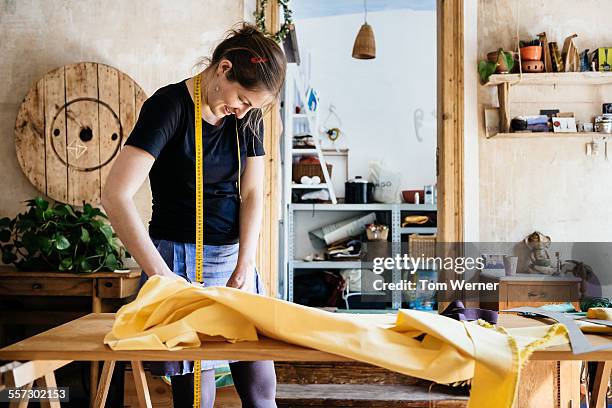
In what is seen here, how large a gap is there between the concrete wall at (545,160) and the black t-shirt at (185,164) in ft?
8.92

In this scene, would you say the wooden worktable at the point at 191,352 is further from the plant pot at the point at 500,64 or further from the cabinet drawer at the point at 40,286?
the plant pot at the point at 500,64

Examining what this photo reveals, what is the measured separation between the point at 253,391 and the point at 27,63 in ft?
9.55

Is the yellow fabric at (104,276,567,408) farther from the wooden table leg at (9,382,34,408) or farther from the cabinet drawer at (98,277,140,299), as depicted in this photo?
the cabinet drawer at (98,277,140,299)

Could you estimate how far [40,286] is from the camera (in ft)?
11.9

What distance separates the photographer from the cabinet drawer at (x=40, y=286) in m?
3.63

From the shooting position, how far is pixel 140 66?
4.11 meters

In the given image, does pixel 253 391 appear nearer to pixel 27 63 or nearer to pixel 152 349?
pixel 152 349

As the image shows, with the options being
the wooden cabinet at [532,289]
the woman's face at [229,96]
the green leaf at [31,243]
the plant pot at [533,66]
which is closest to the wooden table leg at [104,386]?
the woman's face at [229,96]

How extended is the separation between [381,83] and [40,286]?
444 centimetres

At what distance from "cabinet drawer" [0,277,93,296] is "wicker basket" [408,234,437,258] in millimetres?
3314

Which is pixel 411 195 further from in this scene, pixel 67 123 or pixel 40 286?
pixel 40 286

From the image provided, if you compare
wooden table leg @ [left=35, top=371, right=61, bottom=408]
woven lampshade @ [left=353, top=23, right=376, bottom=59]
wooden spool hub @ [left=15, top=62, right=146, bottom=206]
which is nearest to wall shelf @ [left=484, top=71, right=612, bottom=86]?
woven lampshade @ [left=353, top=23, right=376, bottom=59]

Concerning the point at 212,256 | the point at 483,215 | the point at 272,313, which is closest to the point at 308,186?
the point at 483,215

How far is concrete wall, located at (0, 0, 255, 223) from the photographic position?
407cm
